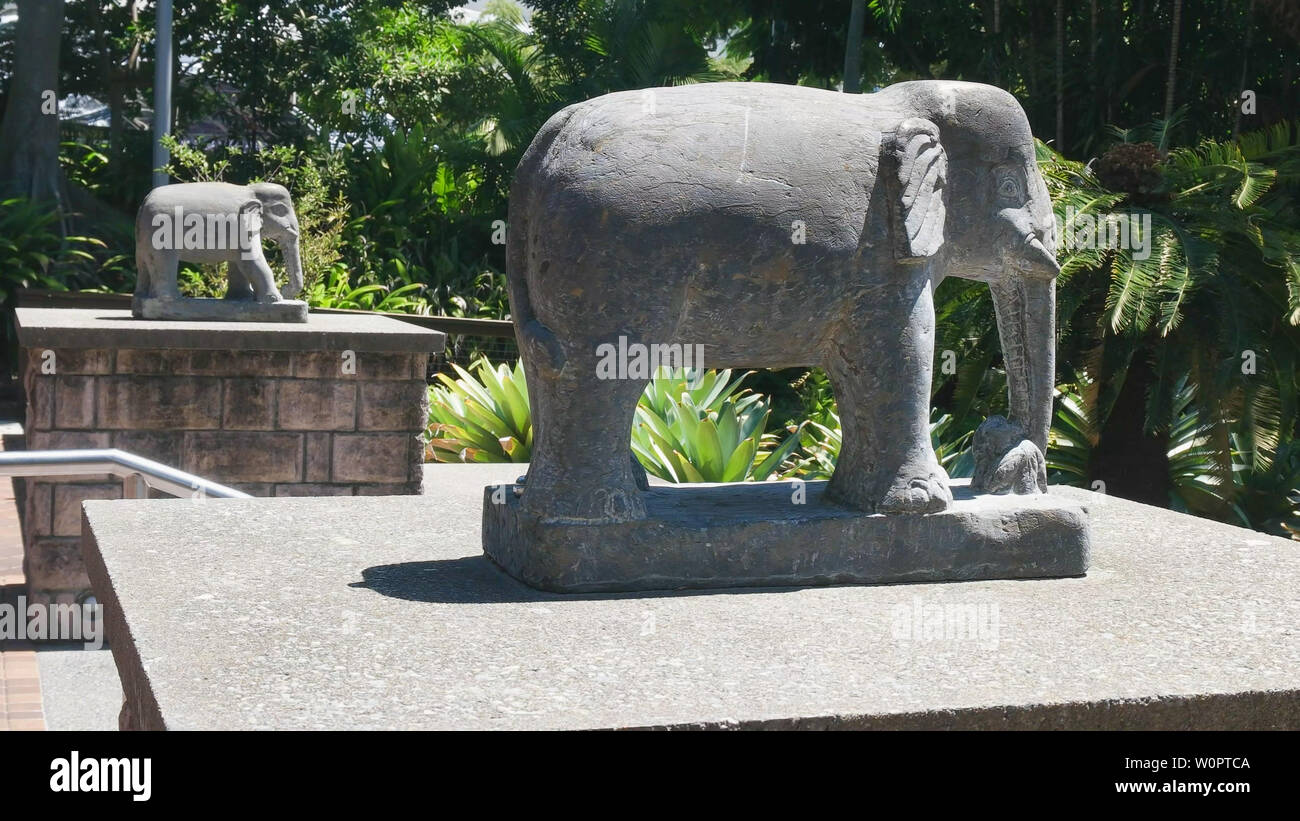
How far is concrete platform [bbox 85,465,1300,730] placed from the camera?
2189 millimetres

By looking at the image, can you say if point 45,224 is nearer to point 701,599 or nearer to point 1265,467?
point 1265,467

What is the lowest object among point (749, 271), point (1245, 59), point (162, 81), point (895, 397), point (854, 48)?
point (895, 397)

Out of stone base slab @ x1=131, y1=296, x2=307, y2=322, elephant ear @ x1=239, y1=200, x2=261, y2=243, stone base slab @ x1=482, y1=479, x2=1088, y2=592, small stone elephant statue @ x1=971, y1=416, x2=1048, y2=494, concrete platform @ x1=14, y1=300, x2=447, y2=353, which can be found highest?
elephant ear @ x1=239, y1=200, x2=261, y2=243

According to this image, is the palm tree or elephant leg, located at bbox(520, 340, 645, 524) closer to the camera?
elephant leg, located at bbox(520, 340, 645, 524)

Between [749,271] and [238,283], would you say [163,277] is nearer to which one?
[238,283]

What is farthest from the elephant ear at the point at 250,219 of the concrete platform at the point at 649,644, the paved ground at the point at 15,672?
the concrete platform at the point at 649,644

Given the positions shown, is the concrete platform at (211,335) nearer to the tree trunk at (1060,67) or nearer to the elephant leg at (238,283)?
the elephant leg at (238,283)

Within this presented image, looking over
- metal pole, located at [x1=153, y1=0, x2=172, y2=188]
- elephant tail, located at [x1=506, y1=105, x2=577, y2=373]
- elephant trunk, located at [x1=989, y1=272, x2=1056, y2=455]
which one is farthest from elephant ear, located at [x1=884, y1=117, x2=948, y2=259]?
metal pole, located at [x1=153, y1=0, x2=172, y2=188]

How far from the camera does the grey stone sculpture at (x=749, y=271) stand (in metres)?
2.79

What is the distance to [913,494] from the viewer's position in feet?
9.85

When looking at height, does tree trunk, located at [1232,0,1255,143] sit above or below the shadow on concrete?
above

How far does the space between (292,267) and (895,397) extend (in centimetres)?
418

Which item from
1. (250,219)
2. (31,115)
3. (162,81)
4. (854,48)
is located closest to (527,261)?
(250,219)

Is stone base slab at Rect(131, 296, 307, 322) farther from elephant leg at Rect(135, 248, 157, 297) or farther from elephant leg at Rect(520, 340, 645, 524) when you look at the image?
elephant leg at Rect(520, 340, 645, 524)
